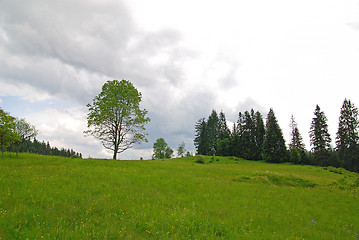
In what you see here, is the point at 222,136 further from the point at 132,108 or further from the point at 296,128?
the point at 132,108

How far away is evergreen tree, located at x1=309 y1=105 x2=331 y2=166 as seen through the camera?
203ft

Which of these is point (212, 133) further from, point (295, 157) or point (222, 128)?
point (295, 157)

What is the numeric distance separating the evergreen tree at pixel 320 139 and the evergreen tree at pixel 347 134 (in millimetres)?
3532

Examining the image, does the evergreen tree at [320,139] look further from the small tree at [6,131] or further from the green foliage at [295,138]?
the small tree at [6,131]

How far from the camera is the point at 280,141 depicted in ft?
223

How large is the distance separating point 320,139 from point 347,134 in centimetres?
726

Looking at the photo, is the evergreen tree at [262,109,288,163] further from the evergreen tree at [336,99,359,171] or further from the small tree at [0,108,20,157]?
the small tree at [0,108,20,157]

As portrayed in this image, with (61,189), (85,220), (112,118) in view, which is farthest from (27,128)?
(85,220)

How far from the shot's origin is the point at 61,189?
31.7 feet

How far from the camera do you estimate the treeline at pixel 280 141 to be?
6006 cm

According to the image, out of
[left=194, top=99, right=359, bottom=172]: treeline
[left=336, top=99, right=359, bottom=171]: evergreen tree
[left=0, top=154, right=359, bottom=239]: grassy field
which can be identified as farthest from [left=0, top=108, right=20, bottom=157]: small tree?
[left=336, top=99, right=359, bottom=171]: evergreen tree

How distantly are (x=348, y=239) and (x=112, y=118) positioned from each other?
32.5m

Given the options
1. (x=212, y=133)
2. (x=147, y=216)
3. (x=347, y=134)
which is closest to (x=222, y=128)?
(x=212, y=133)

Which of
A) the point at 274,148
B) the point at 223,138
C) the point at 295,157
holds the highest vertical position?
the point at 223,138
